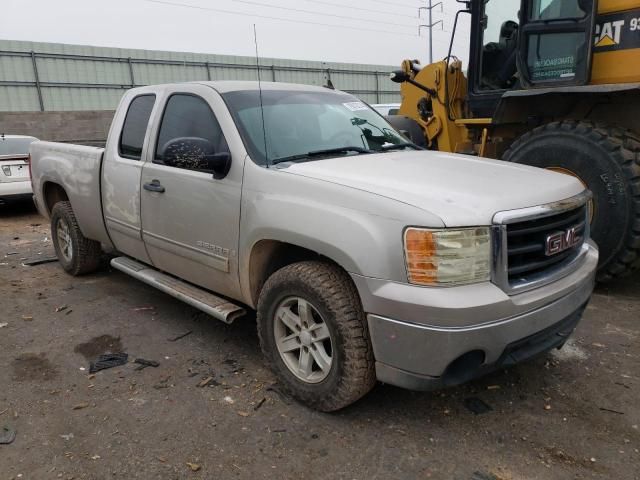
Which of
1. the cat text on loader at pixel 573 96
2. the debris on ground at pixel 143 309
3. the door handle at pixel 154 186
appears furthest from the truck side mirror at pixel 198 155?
the cat text on loader at pixel 573 96

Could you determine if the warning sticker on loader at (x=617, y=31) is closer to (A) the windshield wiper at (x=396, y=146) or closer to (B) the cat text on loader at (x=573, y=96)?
(B) the cat text on loader at (x=573, y=96)

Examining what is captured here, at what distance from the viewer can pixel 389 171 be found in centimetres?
299

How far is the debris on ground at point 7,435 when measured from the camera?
277 cm

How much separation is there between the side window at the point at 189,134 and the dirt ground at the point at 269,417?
1389mm

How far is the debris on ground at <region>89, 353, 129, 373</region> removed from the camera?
3.57m

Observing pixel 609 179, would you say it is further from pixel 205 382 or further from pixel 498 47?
pixel 205 382

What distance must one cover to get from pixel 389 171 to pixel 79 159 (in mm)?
3377

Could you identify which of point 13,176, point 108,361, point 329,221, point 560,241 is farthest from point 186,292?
point 13,176

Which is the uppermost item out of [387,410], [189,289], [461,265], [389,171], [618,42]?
[618,42]

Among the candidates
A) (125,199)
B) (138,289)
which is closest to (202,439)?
(125,199)

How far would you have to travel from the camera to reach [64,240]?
18.9ft

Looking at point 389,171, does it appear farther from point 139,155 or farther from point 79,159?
point 79,159

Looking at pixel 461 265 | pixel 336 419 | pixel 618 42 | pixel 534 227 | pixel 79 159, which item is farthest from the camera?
pixel 79 159

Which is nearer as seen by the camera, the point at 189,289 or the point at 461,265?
the point at 461,265
